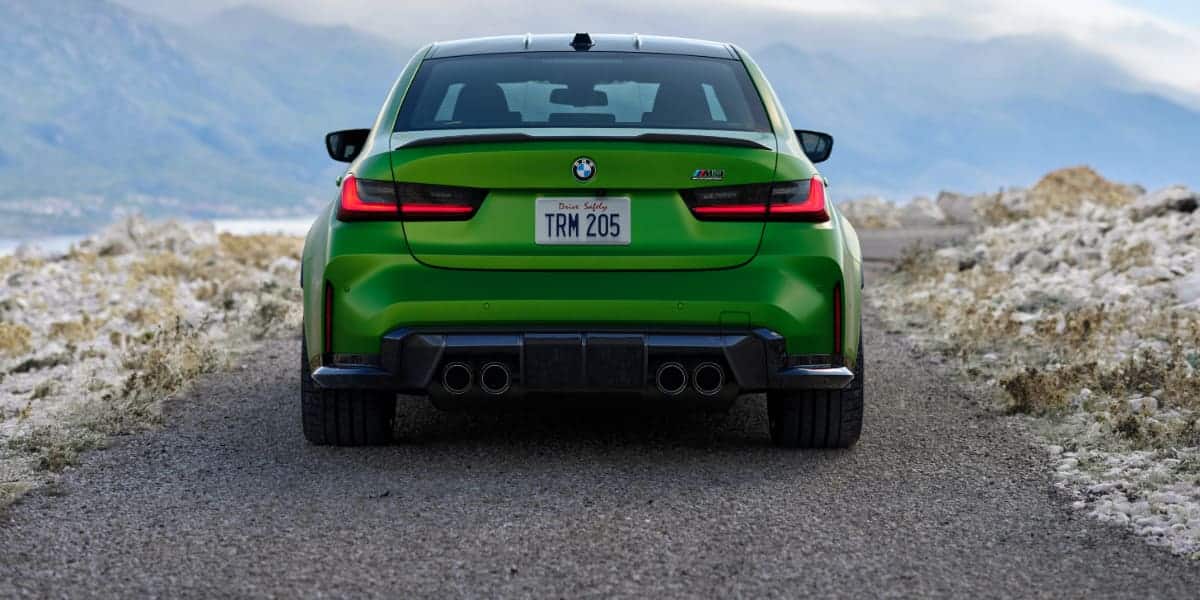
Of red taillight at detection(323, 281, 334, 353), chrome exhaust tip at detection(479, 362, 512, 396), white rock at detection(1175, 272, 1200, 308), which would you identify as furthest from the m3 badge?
white rock at detection(1175, 272, 1200, 308)

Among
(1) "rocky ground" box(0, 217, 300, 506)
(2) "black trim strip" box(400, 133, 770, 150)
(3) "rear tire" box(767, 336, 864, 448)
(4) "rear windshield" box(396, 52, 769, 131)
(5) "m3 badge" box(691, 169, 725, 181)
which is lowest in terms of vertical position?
(1) "rocky ground" box(0, 217, 300, 506)

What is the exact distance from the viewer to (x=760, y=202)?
5.04 m

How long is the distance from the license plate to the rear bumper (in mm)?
331

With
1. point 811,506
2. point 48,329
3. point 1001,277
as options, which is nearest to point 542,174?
point 811,506

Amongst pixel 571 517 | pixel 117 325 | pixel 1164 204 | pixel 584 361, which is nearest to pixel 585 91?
pixel 584 361

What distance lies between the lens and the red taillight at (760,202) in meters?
5.00

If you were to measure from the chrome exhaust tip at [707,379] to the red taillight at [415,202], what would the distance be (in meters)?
1.00

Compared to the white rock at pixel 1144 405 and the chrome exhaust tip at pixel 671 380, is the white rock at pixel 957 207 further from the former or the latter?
the chrome exhaust tip at pixel 671 380

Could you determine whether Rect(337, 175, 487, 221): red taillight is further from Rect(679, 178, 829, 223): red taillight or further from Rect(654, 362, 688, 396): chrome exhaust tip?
Rect(654, 362, 688, 396): chrome exhaust tip

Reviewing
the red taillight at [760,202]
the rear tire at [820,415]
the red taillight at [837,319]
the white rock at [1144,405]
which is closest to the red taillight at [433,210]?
the red taillight at [760,202]

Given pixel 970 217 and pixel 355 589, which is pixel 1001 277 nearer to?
pixel 355 589

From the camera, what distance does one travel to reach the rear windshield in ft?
18.3

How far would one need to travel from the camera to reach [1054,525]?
466 centimetres

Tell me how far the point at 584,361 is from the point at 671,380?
33cm
